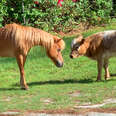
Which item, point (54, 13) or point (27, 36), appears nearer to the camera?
point (27, 36)

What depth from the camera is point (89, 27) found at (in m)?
19.8

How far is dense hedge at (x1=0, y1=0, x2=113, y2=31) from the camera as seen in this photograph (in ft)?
59.5

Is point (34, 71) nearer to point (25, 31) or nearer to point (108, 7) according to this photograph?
point (25, 31)

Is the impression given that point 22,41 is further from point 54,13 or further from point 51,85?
point 54,13

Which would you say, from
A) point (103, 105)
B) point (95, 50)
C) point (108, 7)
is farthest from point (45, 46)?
point (108, 7)

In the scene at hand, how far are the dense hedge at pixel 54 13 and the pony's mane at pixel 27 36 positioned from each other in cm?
723

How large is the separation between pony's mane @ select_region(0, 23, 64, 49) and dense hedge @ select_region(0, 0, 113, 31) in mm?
7232

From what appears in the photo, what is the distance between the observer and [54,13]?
18734mm

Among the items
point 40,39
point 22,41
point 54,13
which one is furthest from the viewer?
point 54,13

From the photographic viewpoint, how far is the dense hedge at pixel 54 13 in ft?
59.5

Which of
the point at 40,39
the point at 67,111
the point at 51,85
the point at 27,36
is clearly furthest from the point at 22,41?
the point at 67,111

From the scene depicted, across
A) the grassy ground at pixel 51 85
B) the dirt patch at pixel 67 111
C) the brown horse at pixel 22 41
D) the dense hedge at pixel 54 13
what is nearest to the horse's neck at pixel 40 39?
the brown horse at pixel 22 41

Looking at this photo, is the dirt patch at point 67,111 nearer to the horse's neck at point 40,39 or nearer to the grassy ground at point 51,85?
the grassy ground at point 51,85

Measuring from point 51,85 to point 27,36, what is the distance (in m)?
1.56
